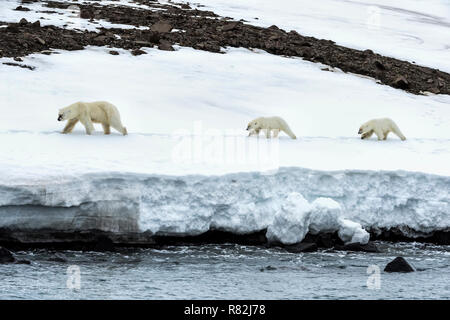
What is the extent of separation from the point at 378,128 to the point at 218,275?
6.77m

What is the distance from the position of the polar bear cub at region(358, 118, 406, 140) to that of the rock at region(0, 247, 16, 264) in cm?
782

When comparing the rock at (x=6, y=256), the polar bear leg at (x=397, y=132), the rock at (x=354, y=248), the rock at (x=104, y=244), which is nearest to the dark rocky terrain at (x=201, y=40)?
the polar bear leg at (x=397, y=132)

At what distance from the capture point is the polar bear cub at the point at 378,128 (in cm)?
1558

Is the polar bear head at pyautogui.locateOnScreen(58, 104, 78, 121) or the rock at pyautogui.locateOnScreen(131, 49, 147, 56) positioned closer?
the polar bear head at pyautogui.locateOnScreen(58, 104, 78, 121)

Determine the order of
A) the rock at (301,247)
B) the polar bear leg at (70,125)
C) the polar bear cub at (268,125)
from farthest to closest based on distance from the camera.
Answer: the polar bear cub at (268,125) → the polar bear leg at (70,125) → the rock at (301,247)

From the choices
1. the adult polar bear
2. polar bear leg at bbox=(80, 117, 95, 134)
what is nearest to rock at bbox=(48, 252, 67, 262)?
the adult polar bear

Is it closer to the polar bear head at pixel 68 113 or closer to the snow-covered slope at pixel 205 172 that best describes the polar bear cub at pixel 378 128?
the snow-covered slope at pixel 205 172

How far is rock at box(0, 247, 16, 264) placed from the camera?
386 inches

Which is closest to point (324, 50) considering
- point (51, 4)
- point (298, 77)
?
point (298, 77)

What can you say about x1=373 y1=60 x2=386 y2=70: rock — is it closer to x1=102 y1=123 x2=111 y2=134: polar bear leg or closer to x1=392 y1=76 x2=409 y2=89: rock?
x1=392 y1=76 x2=409 y2=89: rock

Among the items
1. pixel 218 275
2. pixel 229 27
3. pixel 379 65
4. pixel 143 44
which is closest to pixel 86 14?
pixel 143 44

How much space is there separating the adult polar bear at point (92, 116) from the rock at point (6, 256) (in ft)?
11.7
